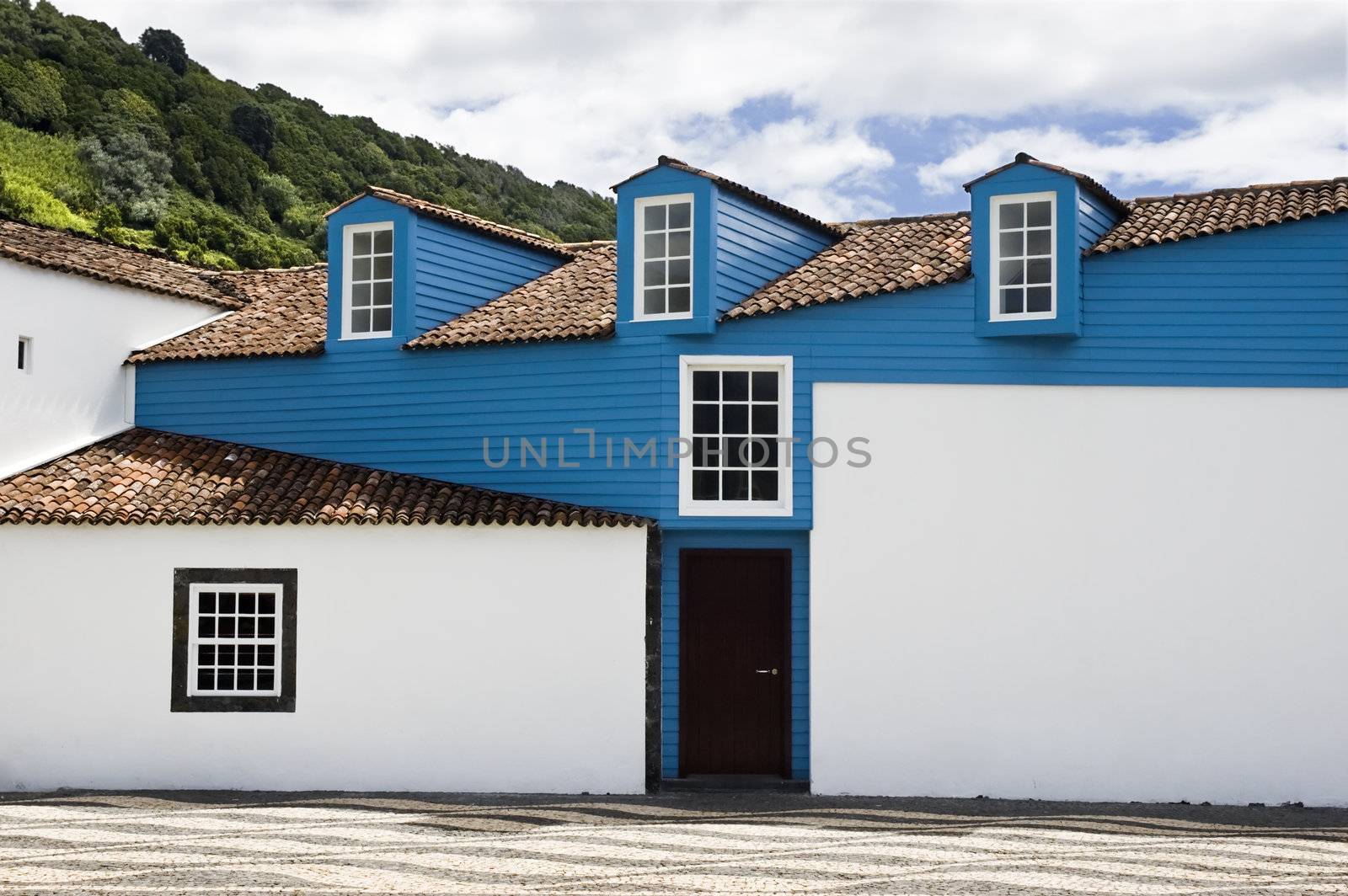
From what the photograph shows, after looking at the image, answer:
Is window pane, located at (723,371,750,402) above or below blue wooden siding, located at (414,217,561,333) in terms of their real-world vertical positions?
below

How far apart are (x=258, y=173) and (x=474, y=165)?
8.91 meters

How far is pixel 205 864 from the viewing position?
11852 mm

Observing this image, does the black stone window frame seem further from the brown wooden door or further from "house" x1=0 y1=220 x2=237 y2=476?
the brown wooden door

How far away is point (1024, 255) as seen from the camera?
16094 mm

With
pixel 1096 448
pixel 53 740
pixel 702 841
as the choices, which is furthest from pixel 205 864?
pixel 1096 448

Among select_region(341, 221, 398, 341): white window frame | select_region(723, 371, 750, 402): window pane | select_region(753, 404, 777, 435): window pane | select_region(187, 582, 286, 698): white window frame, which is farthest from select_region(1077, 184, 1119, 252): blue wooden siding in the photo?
select_region(187, 582, 286, 698): white window frame

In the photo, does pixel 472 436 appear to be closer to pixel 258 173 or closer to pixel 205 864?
pixel 205 864

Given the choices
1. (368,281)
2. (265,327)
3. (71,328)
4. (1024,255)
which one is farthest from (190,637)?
(1024,255)

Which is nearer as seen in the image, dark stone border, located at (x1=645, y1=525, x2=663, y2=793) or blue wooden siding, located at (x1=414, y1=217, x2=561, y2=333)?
dark stone border, located at (x1=645, y1=525, x2=663, y2=793)

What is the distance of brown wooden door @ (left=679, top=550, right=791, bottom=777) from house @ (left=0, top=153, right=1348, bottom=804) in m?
0.03

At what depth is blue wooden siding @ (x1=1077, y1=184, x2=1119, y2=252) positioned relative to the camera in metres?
15.9

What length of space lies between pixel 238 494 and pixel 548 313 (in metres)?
4.05

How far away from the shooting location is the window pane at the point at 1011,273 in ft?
52.7

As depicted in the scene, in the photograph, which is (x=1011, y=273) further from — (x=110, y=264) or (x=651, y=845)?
(x=110, y=264)
